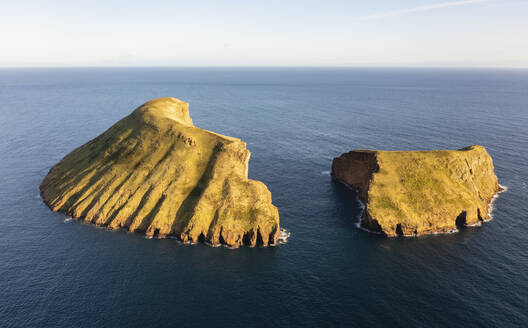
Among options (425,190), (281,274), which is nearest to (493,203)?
(425,190)

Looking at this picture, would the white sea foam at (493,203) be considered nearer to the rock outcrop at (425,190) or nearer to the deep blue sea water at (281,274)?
the rock outcrop at (425,190)

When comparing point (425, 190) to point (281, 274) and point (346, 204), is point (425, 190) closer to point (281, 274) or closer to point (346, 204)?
point (346, 204)

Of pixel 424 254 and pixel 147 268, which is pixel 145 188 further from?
pixel 424 254

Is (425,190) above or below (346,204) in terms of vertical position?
above

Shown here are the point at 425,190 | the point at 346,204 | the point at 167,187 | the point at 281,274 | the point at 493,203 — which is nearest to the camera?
the point at 281,274

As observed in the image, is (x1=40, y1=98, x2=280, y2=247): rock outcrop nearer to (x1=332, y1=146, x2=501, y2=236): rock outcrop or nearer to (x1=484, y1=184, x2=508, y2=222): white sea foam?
(x1=332, y1=146, x2=501, y2=236): rock outcrop

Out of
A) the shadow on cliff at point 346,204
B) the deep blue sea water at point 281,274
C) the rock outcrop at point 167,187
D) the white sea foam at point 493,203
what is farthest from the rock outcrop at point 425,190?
the rock outcrop at point 167,187

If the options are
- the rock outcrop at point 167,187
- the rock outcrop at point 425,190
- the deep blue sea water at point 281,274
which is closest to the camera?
the deep blue sea water at point 281,274
